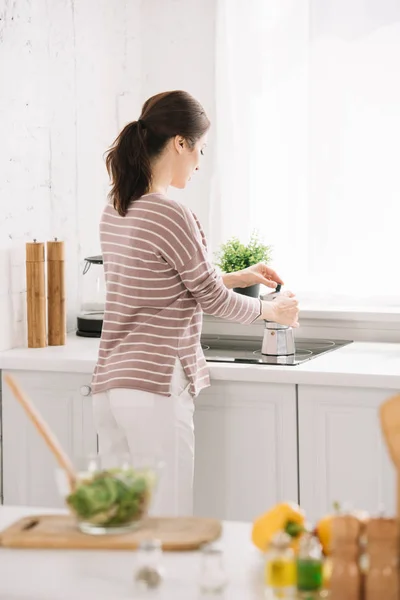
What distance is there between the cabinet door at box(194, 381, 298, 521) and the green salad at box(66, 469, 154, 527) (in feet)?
4.13

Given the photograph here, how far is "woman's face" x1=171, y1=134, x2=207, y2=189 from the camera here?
247cm

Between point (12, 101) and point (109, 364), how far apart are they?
948 mm

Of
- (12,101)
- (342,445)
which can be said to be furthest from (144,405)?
(12,101)

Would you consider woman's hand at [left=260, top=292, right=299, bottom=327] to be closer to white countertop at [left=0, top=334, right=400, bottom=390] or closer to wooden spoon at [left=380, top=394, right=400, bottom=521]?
white countertop at [left=0, top=334, right=400, bottom=390]

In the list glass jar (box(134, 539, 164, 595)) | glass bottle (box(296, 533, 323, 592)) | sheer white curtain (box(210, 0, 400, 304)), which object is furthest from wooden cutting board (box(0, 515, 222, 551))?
sheer white curtain (box(210, 0, 400, 304))

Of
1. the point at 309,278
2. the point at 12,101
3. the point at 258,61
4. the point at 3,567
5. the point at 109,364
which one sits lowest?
the point at 3,567

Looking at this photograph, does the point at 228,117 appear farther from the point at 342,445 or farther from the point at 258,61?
the point at 342,445

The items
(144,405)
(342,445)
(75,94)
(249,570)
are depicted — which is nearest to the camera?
(249,570)

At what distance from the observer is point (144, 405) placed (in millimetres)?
2447

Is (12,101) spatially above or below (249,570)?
above

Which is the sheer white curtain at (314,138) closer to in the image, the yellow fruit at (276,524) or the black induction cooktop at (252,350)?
the black induction cooktop at (252,350)

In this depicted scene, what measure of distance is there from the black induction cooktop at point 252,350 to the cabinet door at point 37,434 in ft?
1.30

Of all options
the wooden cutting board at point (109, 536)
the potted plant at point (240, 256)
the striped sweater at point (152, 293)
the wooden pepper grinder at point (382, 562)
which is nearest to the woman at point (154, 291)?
the striped sweater at point (152, 293)

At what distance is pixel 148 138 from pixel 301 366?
72 cm
